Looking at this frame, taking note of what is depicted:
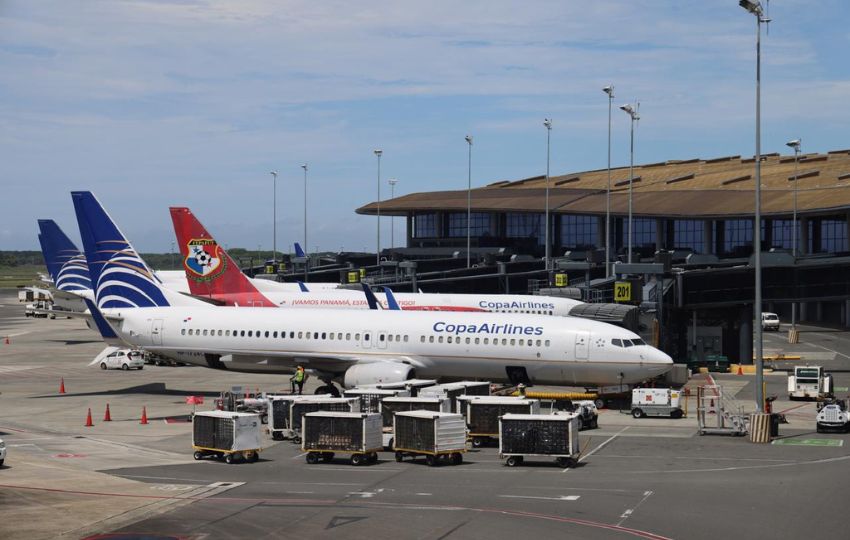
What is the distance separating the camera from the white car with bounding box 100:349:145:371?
7219cm

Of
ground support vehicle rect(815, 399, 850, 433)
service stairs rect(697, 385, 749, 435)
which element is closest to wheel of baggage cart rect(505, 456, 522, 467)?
service stairs rect(697, 385, 749, 435)

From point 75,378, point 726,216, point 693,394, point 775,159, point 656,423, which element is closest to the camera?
point 656,423

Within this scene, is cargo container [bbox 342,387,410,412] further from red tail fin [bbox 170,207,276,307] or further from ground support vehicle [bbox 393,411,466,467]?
red tail fin [bbox 170,207,276,307]

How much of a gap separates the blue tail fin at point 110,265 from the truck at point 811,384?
32.6 m

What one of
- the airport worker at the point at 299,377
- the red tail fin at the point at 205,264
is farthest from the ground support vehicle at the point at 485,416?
the red tail fin at the point at 205,264

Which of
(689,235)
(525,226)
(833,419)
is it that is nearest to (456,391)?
(833,419)

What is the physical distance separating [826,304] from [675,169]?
4295cm

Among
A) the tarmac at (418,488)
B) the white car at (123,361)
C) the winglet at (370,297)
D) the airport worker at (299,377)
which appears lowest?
the tarmac at (418,488)

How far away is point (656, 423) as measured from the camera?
48000 mm

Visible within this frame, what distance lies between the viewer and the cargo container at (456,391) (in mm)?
44656

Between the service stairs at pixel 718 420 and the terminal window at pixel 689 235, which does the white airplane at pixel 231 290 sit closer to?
the service stairs at pixel 718 420

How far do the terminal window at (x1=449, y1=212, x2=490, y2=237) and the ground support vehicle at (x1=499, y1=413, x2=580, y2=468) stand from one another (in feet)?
444

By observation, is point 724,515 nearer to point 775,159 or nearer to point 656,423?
point 656,423

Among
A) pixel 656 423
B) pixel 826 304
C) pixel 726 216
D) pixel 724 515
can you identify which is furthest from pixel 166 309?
pixel 826 304
